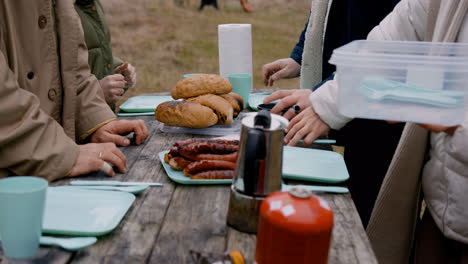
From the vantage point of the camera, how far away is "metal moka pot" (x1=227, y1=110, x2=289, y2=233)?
103 centimetres

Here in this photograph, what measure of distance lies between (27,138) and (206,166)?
580 mm

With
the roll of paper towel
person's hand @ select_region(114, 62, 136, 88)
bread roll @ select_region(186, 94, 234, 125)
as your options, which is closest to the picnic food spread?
bread roll @ select_region(186, 94, 234, 125)

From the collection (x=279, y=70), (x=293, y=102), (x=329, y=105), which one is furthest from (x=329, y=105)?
(x=279, y=70)

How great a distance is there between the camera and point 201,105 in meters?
1.93

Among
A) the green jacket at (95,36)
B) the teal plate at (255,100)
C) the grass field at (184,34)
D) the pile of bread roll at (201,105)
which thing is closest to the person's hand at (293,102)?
the pile of bread roll at (201,105)

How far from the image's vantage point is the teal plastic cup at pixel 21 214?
0.90 meters

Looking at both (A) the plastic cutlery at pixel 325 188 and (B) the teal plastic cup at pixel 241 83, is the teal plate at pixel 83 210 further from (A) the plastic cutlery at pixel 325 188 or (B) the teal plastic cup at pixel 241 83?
(B) the teal plastic cup at pixel 241 83

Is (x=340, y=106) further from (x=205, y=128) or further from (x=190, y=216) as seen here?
(x=205, y=128)

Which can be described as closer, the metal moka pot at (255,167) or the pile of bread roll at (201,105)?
the metal moka pot at (255,167)

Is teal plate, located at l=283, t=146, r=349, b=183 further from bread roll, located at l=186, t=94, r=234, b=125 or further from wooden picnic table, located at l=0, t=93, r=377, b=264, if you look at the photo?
bread roll, located at l=186, t=94, r=234, b=125

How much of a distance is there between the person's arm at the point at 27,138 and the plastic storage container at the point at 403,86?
36.5 inches

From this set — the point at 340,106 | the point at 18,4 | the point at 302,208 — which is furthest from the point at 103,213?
the point at 18,4

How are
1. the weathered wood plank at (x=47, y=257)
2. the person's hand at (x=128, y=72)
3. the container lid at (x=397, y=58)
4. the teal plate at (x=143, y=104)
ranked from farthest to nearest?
the person's hand at (x=128, y=72), the teal plate at (x=143, y=104), the container lid at (x=397, y=58), the weathered wood plank at (x=47, y=257)

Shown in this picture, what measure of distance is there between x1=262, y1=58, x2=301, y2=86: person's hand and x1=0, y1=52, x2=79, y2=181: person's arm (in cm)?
158
